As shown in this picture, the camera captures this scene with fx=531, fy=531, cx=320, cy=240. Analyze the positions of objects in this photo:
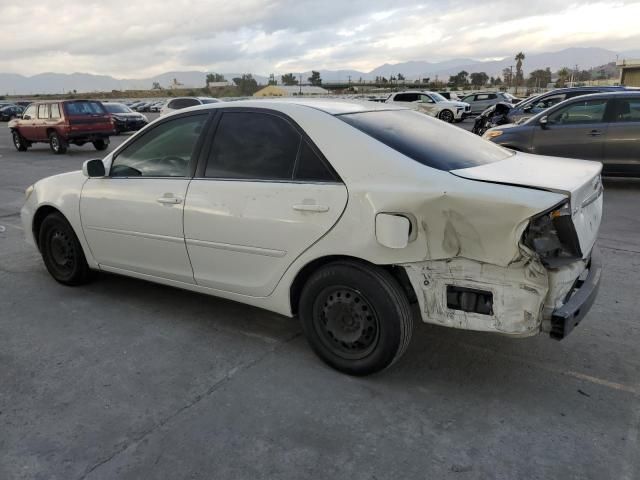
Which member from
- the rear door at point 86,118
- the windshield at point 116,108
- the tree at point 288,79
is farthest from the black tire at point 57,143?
the tree at point 288,79

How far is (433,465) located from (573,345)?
165cm

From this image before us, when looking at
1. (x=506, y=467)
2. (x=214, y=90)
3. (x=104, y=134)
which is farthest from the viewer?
(x=214, y=90)

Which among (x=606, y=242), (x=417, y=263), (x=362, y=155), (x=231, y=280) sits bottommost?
(x=606, y=242)

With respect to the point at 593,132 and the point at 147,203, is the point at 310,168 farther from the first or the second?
the point at 593,132

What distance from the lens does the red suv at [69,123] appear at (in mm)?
17047

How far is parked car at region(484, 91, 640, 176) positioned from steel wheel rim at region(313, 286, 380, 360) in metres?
7.42

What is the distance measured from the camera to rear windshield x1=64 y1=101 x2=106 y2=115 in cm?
1706

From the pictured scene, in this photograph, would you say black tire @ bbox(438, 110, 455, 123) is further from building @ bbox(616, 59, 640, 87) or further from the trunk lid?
building @ bbox(616, 59, 640, 87)

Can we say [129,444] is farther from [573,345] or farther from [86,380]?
[573,345]

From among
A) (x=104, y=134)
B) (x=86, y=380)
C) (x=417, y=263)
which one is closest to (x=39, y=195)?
(x=86, y=380)

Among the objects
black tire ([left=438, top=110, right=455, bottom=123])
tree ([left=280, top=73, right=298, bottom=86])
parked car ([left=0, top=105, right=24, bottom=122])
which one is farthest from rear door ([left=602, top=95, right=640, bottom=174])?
tree ([left=280, top=73, right=298, bottom=86])

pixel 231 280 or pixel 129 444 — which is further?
pixel 231 280

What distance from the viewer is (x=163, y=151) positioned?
3.95 meters

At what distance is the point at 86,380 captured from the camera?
3.18m
